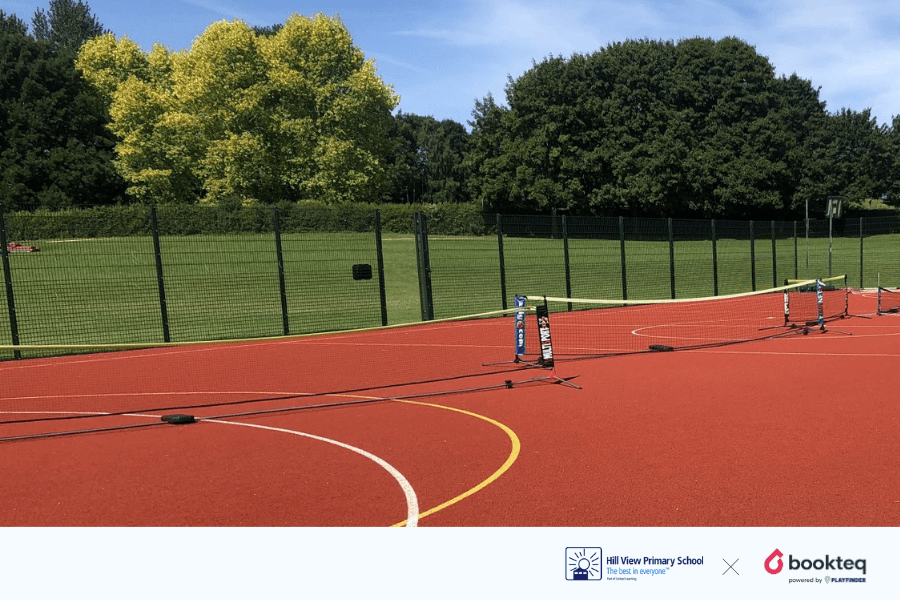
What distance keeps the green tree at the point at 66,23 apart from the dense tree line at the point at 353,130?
3423 centimetres

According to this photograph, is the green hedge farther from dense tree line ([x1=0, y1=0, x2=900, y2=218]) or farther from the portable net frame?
dense tree line ([x1=0, y1=0, x2=900, y2=218])

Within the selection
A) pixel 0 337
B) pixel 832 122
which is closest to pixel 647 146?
pixel 832 122

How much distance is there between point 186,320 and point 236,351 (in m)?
5.30

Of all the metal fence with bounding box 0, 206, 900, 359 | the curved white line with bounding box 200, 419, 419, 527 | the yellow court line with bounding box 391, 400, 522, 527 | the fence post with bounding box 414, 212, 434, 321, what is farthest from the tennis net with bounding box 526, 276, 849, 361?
the curved white line with bounding box 200, 419, 419, 527

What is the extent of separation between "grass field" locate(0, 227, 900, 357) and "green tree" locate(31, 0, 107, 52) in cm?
7569

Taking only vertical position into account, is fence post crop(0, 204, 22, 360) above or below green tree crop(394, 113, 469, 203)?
below

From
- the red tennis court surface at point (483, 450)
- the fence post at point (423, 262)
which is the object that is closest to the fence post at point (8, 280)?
the red tennis court surface at point (483, 450)

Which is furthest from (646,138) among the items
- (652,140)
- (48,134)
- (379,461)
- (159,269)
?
(379,461)

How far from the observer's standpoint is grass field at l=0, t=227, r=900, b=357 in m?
18.2

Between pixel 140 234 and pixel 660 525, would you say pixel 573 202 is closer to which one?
pixel 140 234

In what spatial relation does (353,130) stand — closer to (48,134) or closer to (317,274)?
(48,134)

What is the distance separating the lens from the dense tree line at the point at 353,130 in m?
47.6

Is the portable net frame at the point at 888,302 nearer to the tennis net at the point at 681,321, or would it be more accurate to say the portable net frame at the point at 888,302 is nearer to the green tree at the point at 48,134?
the tennis net at the point at 681,321

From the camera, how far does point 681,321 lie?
20406mm
